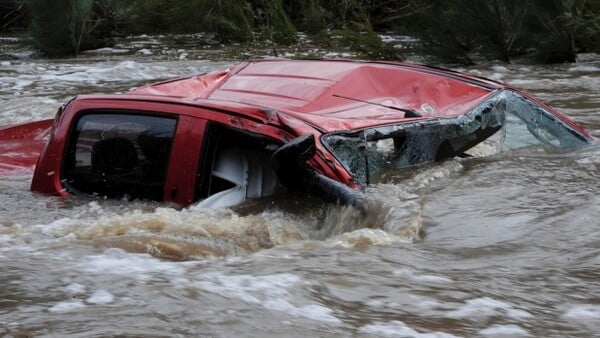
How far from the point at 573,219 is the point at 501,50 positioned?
10091 mm

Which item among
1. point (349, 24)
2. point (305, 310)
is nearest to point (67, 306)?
point (305, 310)

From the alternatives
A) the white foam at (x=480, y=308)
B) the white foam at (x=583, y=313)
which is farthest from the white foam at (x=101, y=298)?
the white foam at (x=583, y=313)

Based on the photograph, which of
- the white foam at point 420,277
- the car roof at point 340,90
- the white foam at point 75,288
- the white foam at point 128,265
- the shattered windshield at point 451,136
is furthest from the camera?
the car roof at point 340,90

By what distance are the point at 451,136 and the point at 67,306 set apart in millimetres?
2583

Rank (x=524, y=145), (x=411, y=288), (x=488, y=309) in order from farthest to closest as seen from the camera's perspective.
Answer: (x=524, y=145), (x=411, y=288), (x=488, y=309)

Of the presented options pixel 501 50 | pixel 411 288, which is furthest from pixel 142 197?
pixel 501 50

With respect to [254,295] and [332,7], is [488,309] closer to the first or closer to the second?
[254,295]

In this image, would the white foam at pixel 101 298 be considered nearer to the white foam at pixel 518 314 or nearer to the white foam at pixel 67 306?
the white foam at pixel 67 306

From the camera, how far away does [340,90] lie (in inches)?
190

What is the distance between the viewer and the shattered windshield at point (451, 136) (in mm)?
4184

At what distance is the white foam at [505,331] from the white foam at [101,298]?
1355 mm

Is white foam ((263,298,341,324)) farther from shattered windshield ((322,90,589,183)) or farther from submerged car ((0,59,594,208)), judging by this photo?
shattered windshield ((322,90,589,183))

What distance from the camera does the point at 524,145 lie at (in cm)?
530

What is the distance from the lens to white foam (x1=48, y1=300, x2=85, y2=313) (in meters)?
2.92
